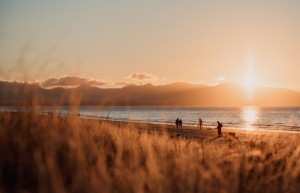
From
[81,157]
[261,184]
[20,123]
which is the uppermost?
[20,123]

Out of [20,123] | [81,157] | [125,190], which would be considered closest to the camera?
[125,190]

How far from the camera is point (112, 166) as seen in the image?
21.3 ft

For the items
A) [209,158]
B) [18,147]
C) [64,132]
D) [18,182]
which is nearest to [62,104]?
[64,132]

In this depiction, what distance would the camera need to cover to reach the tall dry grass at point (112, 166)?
5.52 meters

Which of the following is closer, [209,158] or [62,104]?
[209,158]

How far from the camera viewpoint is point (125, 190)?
5.29 metres

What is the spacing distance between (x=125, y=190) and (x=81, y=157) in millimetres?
1196

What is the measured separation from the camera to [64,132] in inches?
293

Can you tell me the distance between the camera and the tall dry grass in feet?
18.1

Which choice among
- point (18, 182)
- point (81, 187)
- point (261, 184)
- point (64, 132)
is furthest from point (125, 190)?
point (64, 132)

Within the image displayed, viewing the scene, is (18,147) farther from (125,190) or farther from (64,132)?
(125,190)

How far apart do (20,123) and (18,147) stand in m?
0.94

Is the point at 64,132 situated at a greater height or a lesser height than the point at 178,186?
greater

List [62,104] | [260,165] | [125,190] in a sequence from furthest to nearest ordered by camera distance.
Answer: [62,104] < [260,165] < [125,190]
